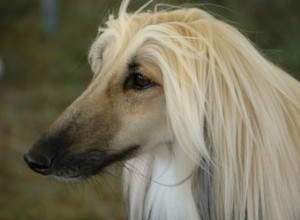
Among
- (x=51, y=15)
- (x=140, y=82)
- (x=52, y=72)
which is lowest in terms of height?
(x=52, y=72)

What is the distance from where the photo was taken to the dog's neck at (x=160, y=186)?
1.87m

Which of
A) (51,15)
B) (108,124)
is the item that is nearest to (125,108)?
(108,124)

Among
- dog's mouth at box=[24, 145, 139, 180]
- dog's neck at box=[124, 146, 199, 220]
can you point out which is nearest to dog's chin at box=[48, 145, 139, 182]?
dog's mouth at box=[24, 145, 139, 180]

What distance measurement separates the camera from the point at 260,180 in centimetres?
170

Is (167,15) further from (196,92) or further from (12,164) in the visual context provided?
(12,164)

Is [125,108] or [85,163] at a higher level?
[125,108]

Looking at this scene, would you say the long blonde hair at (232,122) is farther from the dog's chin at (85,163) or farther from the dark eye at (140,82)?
the dog's chin at (85,163)

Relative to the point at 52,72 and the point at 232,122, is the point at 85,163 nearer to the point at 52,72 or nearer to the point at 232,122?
the point at 232,122

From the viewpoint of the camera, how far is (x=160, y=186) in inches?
77.7

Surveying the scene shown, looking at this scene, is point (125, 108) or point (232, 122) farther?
point (125, 108)

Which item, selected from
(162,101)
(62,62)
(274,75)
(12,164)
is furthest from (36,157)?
(62,62)

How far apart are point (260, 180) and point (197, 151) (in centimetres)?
18

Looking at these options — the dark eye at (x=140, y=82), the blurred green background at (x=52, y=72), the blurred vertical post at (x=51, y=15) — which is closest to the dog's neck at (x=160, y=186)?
the blurred green background at (x=52, y=72)

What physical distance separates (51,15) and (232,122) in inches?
152
